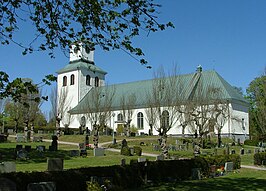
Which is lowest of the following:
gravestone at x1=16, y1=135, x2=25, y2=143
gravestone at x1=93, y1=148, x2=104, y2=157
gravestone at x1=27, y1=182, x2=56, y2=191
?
gravestone at x1=93, y1=148, x2=104, y2=157

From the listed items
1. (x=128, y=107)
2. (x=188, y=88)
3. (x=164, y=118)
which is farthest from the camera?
(x=128, y=107)

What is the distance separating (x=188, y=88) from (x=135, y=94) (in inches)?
497

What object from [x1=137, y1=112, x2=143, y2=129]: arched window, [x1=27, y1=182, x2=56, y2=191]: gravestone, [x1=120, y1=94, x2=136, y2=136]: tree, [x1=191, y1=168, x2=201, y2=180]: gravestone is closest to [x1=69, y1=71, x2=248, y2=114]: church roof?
[x1=120, y1=94, x2=136, y2=136]: tree

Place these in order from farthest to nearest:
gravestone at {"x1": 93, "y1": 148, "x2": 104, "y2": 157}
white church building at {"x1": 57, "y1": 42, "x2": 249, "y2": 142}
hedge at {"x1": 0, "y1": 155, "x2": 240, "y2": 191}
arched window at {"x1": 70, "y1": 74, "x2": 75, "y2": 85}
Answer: arched window at {"x1": 70, "y1": 74, "x2": 75, "y2": 85}
white church building at {"x1": 57, "y1": 42, "x2": 249, "y2": 142}
gravestone at {"x1": 93, "y1": 148, "x2": 104, "y2": 157}
hedge at {"x1": 0, "y1": 155, "x2": 240, "y2": 191}

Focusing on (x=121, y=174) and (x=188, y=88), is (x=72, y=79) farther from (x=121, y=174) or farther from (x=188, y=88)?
(x=121, y=174)

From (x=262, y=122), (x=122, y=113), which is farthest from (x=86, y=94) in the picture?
(x=262, y=122)

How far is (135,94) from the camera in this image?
6125 centimetres

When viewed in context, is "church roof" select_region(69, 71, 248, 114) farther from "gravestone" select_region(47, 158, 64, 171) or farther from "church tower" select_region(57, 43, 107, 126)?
"gravestone" select_region(47, 158, 64, 171)

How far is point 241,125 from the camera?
5288cm

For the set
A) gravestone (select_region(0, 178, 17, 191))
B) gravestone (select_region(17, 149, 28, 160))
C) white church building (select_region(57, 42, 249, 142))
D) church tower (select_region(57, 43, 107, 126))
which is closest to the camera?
gravestone (select_region(0, 178, 17, 191))

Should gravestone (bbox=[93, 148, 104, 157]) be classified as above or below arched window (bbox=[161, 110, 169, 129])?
below

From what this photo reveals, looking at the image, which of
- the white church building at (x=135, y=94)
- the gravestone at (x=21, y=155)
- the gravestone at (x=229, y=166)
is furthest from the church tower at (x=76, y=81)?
the gravestone at (x=229, y=166)

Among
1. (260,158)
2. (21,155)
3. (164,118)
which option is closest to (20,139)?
(21,155)

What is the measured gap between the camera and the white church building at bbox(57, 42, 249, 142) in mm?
51062
